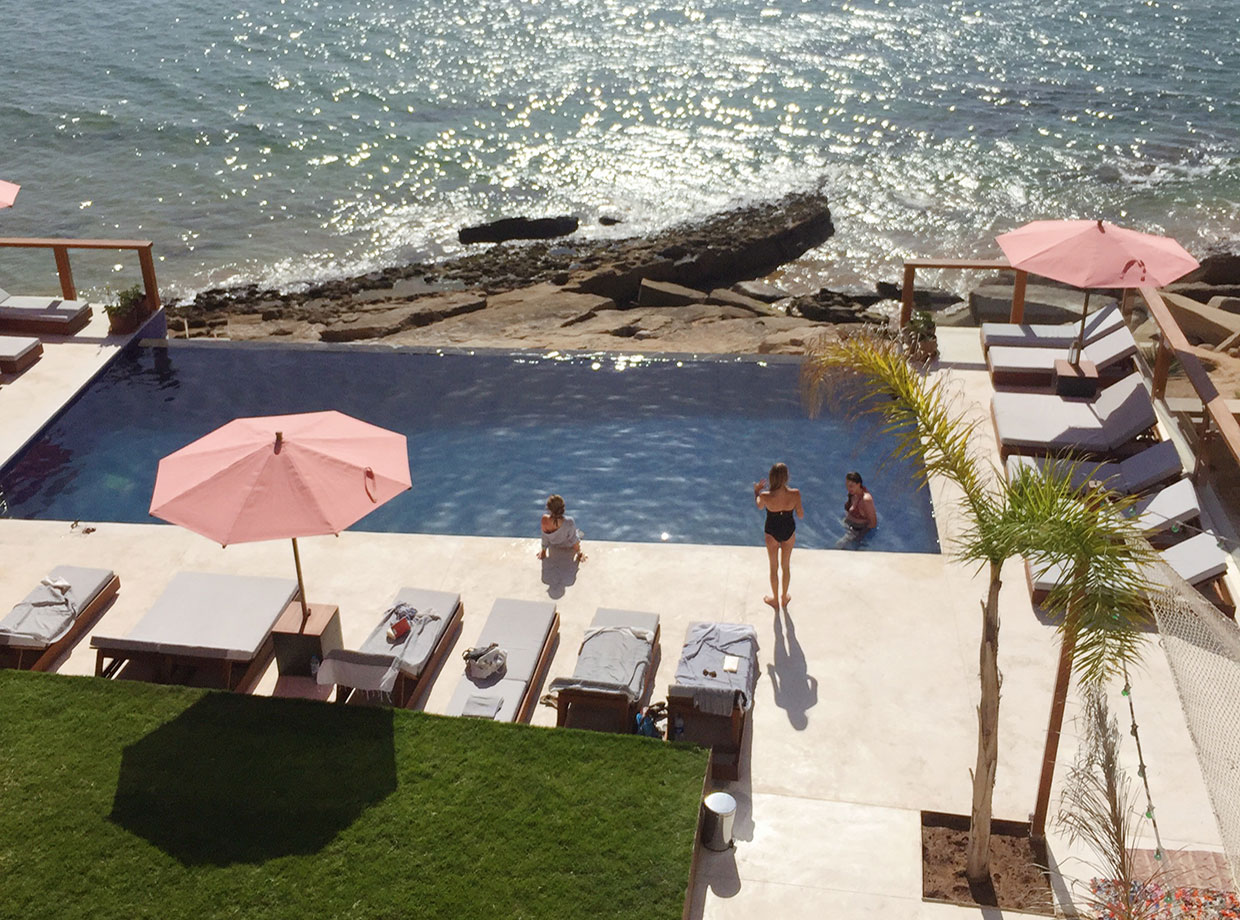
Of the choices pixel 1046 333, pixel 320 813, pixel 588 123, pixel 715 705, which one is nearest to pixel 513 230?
pixel 588 123

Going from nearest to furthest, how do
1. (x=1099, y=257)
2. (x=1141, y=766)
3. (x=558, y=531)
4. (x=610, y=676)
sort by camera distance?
(x=1141, y=766) → (x=610, y=676) → (x=558, y=531) → (x=1099, y=257)

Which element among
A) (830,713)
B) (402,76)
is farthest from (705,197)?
(830,713)

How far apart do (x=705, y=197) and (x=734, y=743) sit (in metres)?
28.0

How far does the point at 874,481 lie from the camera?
49.2 ft

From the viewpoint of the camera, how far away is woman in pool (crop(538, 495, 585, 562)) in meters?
12.8

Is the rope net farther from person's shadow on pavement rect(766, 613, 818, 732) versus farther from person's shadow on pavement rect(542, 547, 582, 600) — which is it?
person's shadow on pavement rect(542, 547, 582, 600)

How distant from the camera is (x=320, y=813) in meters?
9.23

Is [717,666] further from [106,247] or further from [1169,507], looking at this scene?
[106,247]

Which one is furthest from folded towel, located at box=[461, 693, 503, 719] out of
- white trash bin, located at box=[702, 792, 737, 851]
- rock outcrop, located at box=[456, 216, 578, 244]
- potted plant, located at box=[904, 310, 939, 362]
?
rock outcrop, located at box=[456, 216, 578, 244]

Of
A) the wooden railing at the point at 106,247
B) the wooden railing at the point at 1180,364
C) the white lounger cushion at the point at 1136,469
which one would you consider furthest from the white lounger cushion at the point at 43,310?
the white lounger cushion at the point at 1136,469

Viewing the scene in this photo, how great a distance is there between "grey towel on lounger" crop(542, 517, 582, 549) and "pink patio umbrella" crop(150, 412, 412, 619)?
2.48m

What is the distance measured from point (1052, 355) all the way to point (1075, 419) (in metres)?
1.93

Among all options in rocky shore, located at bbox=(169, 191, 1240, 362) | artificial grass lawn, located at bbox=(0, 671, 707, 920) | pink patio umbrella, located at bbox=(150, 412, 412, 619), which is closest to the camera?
artificial grass lawn, located at bbox=(0, 671, 707, 920)

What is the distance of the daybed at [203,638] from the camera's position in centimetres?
1091
